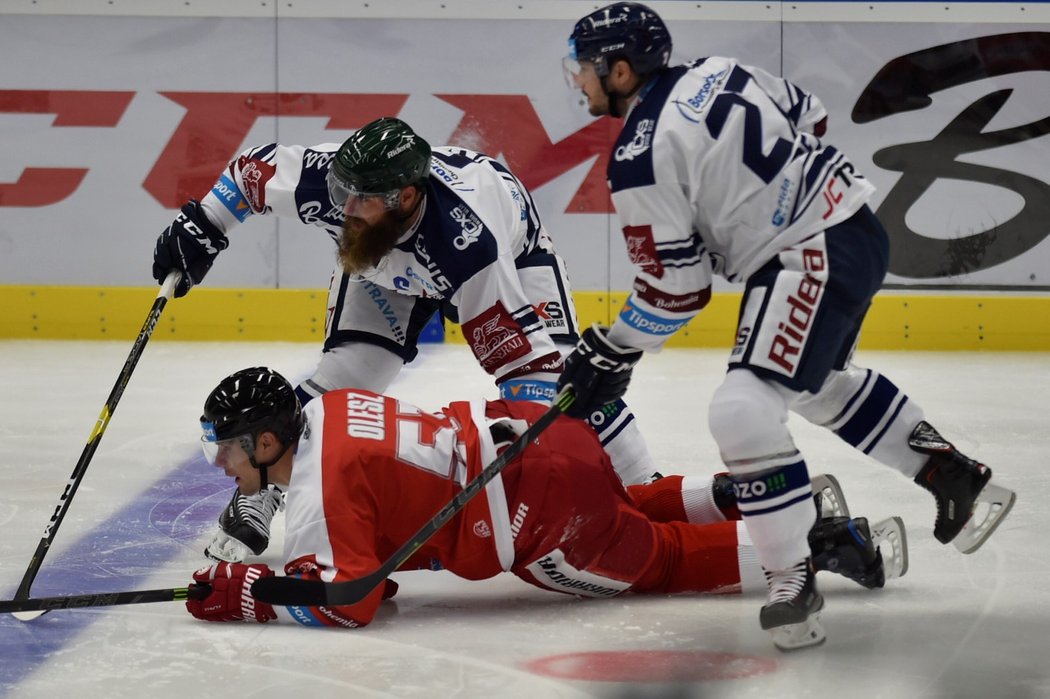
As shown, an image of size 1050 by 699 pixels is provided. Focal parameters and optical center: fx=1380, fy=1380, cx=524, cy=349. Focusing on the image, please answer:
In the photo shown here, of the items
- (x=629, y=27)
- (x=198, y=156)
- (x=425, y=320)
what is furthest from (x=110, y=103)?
(x=629, y=27)

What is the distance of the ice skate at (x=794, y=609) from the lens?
8.44 feet

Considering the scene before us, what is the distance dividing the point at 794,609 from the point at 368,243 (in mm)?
1336

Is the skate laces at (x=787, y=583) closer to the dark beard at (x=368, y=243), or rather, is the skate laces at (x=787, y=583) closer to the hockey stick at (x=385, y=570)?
the hockey stick at (x=385, y=570)

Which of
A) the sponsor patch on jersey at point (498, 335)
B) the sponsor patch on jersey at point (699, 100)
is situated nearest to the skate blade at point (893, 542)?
the sponsor patch on jersey at point (498, 335)

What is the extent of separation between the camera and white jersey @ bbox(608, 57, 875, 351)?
2.57 metres

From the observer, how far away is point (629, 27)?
267 centimetres

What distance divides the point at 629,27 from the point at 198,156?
476 cm

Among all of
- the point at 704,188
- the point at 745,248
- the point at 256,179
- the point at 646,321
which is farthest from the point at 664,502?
the point at 256,179

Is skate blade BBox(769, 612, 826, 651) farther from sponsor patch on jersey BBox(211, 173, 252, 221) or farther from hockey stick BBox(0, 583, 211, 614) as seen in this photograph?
sponsor patch on jersey BBox(211, 173, 252, 221)

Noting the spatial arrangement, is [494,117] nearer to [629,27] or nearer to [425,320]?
[425,320]

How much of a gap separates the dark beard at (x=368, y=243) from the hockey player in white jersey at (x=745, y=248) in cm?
67

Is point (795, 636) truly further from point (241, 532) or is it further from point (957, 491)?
point (241, 532)

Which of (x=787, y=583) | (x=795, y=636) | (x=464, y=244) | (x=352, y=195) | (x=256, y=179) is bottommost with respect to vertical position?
(x=795, y=636)

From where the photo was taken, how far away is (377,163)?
3100mm
